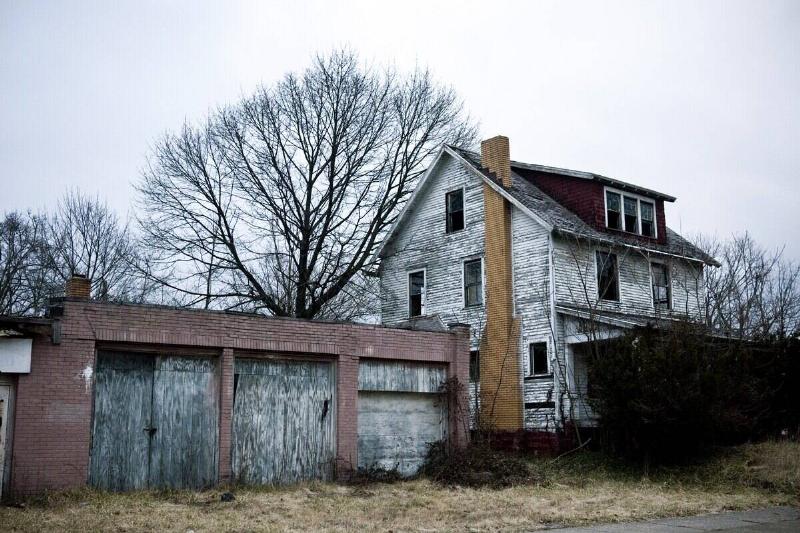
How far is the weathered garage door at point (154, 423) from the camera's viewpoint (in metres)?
15.0

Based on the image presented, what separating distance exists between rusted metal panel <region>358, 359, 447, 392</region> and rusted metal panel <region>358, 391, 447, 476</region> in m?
0.19

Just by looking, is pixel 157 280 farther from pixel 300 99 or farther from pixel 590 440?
pixel 590 440

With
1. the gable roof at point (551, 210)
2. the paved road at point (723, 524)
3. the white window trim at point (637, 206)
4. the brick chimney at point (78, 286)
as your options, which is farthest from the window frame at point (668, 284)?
the brick chimney at point (78, 286)

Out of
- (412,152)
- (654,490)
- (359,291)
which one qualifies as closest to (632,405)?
(654,490)

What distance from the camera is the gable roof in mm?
24547

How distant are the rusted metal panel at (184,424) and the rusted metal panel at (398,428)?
142 inches

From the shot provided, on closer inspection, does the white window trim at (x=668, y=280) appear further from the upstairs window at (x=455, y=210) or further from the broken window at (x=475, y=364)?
the upstairs window at (x=455, y=210)

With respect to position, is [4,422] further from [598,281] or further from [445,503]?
[598,281]

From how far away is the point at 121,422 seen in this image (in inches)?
599

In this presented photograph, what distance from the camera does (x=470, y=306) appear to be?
26.4 meters

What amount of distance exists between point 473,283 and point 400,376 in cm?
811

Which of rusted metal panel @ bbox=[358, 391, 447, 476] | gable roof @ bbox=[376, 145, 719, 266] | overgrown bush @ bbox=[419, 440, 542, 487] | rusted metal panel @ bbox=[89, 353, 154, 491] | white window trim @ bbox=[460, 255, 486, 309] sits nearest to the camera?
rusted metal panel @ bbox=[89, 353, 154, 491]

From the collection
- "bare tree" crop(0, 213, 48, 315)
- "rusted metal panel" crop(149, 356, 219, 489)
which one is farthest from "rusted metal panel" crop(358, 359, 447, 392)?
"bare tree" crop(0, 213, 48, 315)

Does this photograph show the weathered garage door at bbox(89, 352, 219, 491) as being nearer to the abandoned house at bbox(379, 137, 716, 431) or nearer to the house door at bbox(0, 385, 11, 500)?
the house door at bbox(0, 385, 11, 500)
